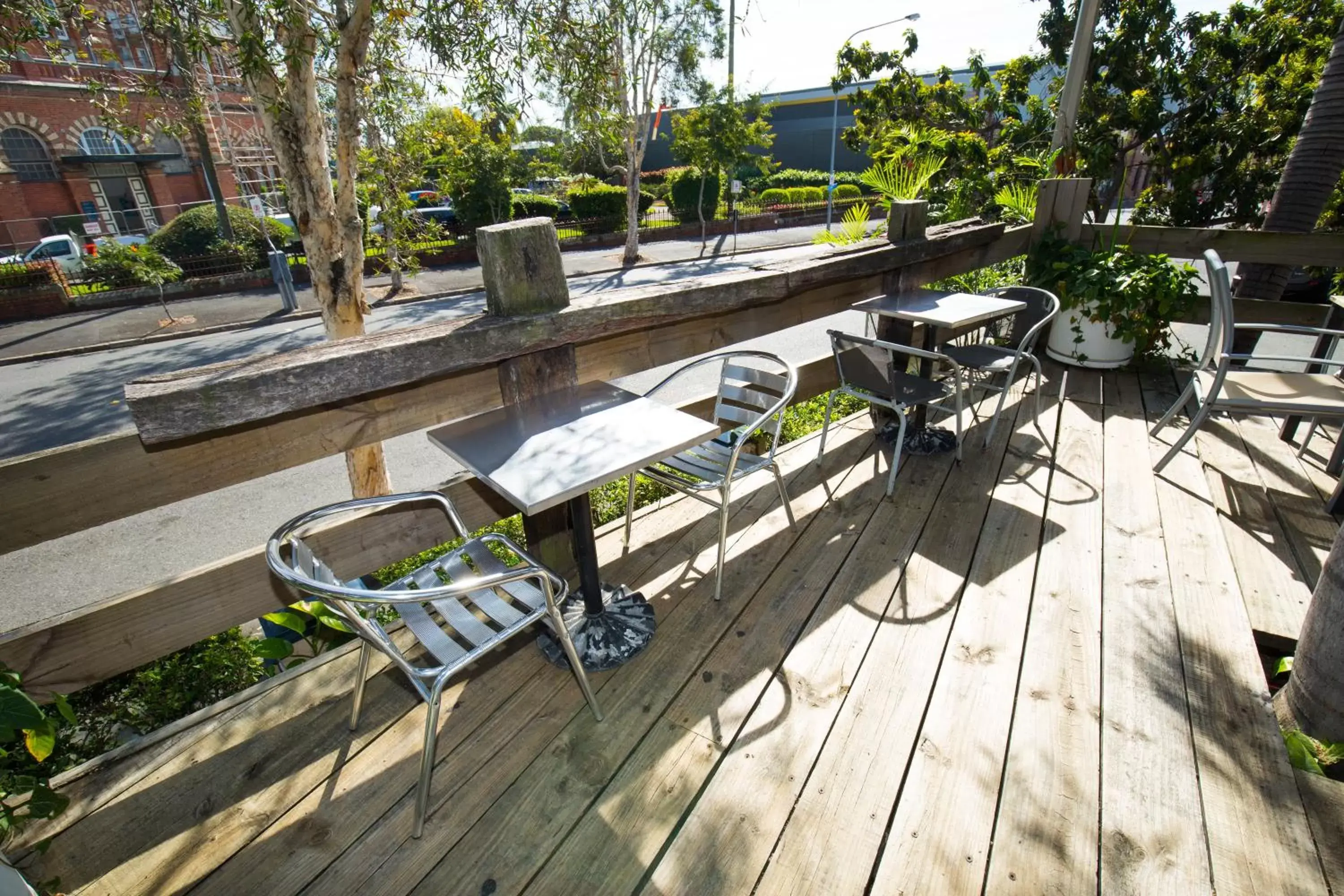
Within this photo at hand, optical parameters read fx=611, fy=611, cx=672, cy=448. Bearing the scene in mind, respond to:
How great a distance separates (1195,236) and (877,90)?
24.0ft

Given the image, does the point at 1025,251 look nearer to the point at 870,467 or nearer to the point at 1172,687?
the point at 870,467

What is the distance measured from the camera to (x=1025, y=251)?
4348 millimetres

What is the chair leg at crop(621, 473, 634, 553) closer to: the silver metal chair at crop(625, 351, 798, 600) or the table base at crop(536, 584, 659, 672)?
the silver metal chair at crop(625, 351, 798, 600)

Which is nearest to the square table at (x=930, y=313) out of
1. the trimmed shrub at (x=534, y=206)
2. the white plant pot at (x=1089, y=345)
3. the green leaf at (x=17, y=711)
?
the white plant pot at (x=1089, y=345)

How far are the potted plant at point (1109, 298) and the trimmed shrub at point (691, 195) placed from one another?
53.0 ft

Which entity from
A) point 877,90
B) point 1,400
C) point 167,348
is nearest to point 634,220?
point 877,90

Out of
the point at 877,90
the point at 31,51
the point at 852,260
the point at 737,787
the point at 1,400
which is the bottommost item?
the point at 1,400

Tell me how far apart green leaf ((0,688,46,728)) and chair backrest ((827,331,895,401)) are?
2574 millimetres

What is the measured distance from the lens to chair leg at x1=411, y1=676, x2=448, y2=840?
135cm

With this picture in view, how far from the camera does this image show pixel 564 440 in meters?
1.69

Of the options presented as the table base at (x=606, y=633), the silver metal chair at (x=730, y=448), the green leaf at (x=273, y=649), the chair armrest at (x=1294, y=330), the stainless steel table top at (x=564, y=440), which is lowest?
the green leaf at (x=273, y=649)

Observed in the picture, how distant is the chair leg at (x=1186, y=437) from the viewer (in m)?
2.61

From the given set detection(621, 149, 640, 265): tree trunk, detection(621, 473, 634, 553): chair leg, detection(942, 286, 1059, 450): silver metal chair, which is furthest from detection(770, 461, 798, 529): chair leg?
detection(621, 149, 640, 265): tree trunk

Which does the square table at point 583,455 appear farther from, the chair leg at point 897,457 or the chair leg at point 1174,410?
the chair leg at point 1174,410
